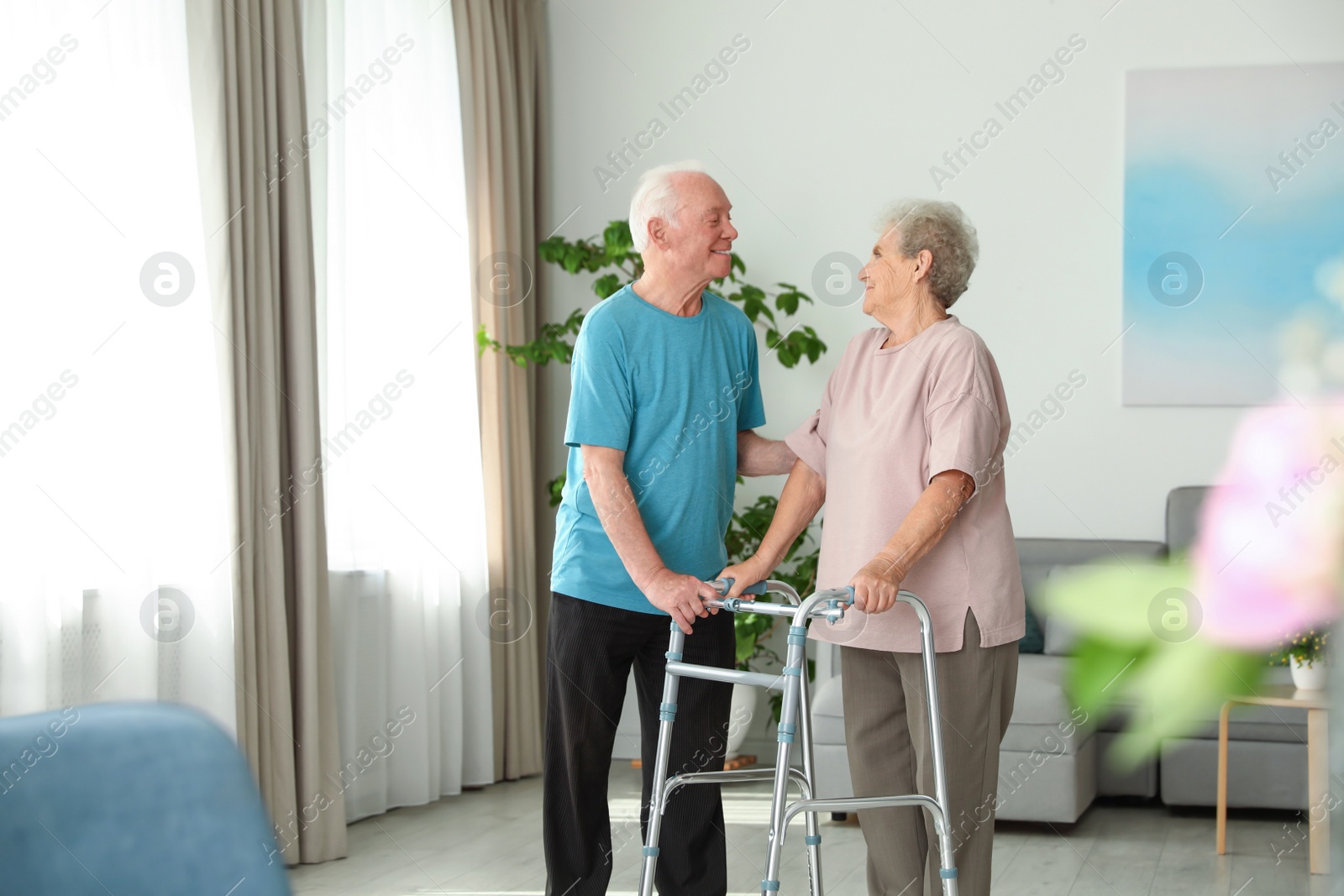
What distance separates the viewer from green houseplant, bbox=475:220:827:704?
427 cm

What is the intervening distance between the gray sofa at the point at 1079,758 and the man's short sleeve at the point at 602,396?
1639 mm

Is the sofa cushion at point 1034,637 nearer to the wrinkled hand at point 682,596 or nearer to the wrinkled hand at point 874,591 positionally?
the wrinkled hand at point 682,596

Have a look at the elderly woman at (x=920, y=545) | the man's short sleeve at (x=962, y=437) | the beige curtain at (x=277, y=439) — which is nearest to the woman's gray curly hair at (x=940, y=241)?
the elderly woman at (x=920, y=545)

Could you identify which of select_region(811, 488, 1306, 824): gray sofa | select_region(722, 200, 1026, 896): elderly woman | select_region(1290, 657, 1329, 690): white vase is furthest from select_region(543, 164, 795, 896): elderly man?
select_region(1290, 657, 1329, 690): white vase

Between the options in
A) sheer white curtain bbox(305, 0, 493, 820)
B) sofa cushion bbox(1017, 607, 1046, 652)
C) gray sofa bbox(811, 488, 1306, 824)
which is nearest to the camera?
gray sofa bbox(811, 488, 1306, 824)

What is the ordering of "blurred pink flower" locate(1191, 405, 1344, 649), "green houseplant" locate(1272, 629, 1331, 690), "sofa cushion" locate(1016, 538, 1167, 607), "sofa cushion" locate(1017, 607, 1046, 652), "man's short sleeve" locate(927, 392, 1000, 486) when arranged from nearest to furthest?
"blurred pink flower" locate(1191, 405, 1344, 649) < "man's short sleeve" locate(927, 392, 1000, 486) < "green houseplant" locate(1272, 629, 1331, 690) < "sofa cushion" locate(1017, 607, 1046, 652) < "sofa cushion" locate(1016, 538, 1167, 607)

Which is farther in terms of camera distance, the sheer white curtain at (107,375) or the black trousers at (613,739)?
the sheer white curtain at (107,375)

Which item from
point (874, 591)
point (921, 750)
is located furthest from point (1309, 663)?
point (874, 591)

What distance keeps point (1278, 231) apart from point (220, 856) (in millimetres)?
4266

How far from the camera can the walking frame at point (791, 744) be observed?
1.63 metres

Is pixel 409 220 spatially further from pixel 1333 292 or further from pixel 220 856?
pixel 1333 292

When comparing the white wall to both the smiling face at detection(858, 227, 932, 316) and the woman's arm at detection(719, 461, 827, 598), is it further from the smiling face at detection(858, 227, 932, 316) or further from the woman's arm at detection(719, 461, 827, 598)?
the smiling face at detection(858, 227, 932, 316)

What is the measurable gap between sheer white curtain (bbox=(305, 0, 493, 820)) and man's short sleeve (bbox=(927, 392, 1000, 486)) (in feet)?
7.25

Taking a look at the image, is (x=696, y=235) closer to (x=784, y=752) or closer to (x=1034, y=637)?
(x=784, y=752)
